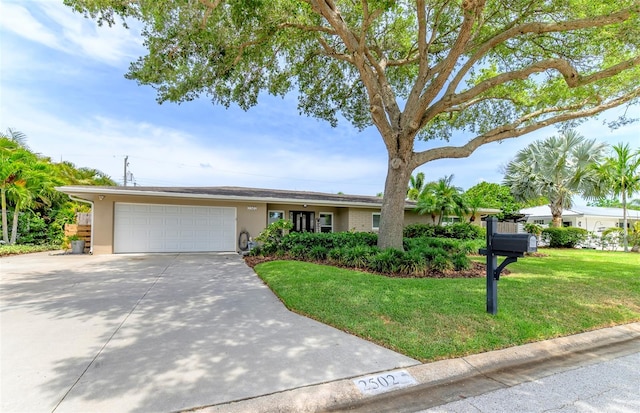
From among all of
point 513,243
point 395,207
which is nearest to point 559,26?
point 395,207

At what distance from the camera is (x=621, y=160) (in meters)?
15.6

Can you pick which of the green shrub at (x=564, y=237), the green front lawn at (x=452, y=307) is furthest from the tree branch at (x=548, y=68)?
the green shrub at (x=564, y=237)

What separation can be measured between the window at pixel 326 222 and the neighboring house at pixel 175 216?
5.43 ft

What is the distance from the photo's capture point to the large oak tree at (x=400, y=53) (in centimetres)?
764

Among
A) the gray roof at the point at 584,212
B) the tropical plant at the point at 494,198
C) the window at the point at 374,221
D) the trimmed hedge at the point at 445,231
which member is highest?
the tropical plant at the point at 494,198

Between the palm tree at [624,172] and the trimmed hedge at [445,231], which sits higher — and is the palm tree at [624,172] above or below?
above

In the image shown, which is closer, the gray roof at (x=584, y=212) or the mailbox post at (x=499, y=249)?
the mailbox post at (x=499, y=249)

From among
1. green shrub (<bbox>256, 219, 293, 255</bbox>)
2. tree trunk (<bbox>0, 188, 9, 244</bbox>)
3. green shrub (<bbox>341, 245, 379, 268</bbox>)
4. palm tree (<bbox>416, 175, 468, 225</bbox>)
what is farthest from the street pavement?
tree trunk (<bbox>0, 188, 9, 244</bbox>)

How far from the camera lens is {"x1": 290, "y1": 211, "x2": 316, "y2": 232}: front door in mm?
16078

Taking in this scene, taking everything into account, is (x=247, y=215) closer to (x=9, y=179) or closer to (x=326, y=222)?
(x=326, y=222)

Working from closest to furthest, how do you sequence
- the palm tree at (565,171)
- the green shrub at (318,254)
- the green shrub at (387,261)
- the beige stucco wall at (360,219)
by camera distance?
1. the green shrub at (387,261)
2. the green shrub at (318,254)
3. the beige stucco wall at (360,219)
4. the palm tree at (565,171)

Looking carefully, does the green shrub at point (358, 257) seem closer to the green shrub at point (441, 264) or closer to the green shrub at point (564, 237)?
the green shrub at point (441, 264)

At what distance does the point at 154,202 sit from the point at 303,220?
7.17 metres

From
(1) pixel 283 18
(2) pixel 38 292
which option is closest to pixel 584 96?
(1) pixel 283 18
